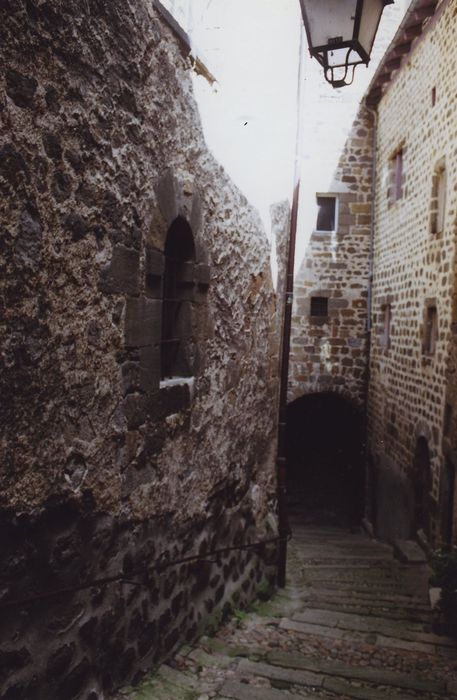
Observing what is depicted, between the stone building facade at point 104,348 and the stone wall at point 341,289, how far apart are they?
25.9ft

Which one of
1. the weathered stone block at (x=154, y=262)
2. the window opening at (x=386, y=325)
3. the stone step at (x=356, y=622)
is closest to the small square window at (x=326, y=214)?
the window opening at (x=386, y=325)

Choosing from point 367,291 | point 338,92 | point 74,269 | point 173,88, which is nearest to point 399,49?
point 338,92

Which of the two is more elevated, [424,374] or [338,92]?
[338,92]

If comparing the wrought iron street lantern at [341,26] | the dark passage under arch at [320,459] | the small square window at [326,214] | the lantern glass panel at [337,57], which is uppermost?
the small square window at [326,214]

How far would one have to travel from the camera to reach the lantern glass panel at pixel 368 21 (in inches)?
141

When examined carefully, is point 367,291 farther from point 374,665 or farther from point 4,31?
point 4,31

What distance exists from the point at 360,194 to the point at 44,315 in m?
11.0

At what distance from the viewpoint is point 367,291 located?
1255 centimetres

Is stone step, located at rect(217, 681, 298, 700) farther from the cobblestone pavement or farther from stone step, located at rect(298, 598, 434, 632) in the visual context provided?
stone step, located at rect(298, 598, 434, 632)

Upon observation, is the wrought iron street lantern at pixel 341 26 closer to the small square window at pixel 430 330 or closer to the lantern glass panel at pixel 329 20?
the lantern glass panel at pixel 329 20

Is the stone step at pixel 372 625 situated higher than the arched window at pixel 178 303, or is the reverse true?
the arched window at pixel 178 303

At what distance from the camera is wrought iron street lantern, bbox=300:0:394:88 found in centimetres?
358

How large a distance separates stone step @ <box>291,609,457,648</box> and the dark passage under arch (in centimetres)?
787

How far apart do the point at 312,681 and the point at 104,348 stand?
250 cm
